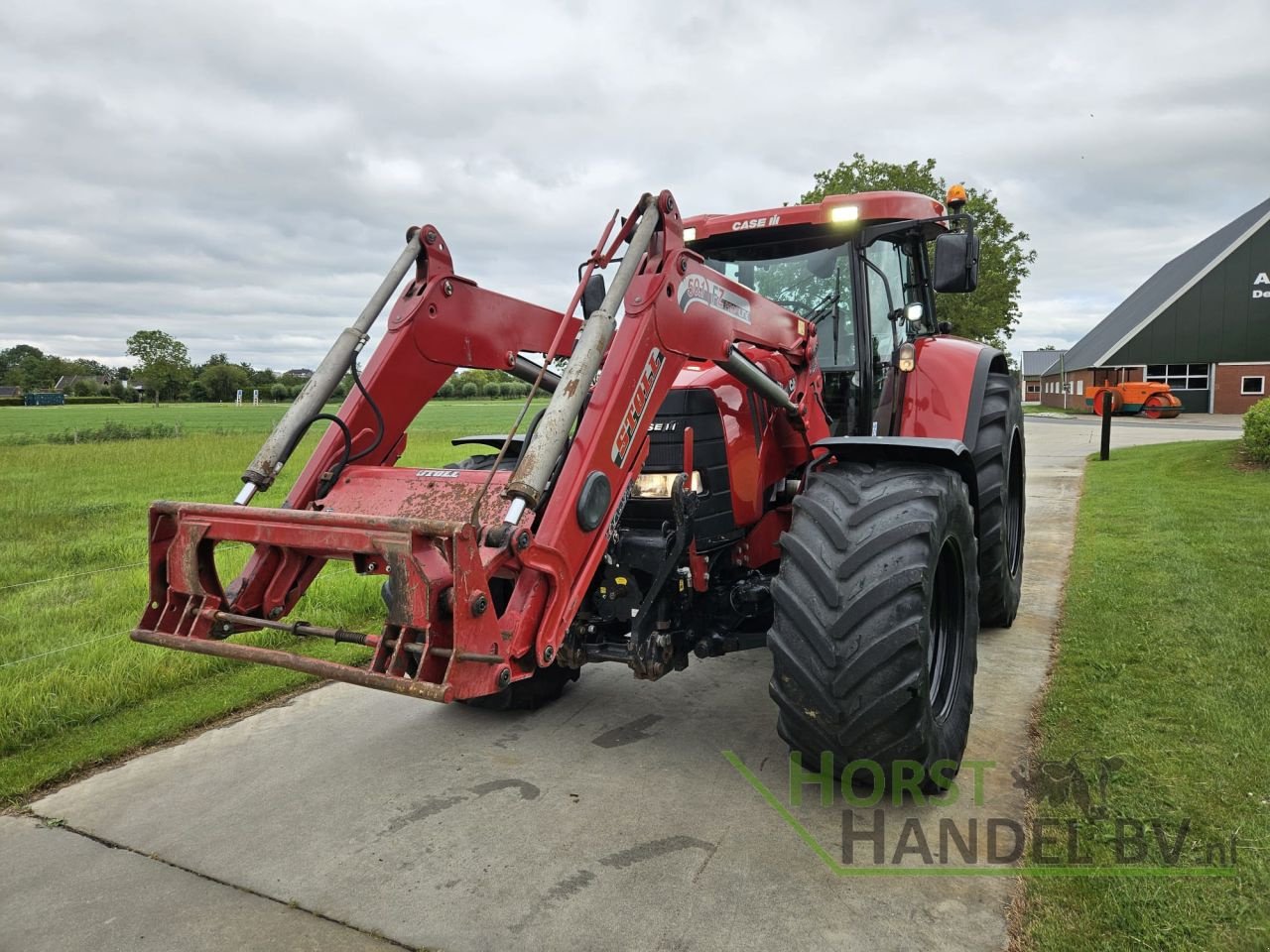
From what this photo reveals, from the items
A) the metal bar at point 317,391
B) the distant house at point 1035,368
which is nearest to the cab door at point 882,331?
the metal bar at point 317,391

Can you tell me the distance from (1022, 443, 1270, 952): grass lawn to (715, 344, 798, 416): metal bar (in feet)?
5.99

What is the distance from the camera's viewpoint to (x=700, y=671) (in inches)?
190

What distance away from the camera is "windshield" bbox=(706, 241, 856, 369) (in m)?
4.29

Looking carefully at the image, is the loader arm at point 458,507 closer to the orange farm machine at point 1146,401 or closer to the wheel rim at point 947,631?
the wheel rim at point 947,631

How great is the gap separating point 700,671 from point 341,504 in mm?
2391

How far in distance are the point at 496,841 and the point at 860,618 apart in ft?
4.92

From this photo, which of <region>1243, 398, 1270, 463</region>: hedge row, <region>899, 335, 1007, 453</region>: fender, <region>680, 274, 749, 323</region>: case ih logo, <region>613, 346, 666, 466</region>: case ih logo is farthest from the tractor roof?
<region>1243, 398, 1270, 463</region>: hedge row

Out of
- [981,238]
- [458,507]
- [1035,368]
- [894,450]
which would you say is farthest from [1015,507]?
[1035,368]

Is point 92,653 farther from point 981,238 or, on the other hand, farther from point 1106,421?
point 981,238

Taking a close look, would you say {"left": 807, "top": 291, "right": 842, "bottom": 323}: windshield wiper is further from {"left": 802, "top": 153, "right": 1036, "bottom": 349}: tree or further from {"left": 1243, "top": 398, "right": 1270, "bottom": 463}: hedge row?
{"left": 802, "top": 153, "right": 1036, "bottom": 349}: tree

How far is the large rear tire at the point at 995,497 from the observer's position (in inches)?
181

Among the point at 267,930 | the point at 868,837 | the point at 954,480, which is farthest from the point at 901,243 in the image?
the point at 267,930

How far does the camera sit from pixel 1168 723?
3693 millimetres

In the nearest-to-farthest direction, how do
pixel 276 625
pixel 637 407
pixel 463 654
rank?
1. pixel 463 654
2. pixel 276 625
3. pixel 637 407
